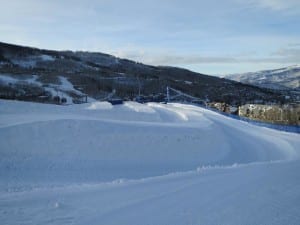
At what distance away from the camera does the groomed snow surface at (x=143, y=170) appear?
7793 mm

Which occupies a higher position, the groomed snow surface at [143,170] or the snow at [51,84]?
the snow at [51,84]

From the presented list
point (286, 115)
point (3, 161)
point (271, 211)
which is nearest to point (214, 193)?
point (271, 211)

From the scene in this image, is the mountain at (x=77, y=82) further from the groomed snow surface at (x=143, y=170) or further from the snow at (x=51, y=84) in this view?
the groomed snow surface at (x=143, y=170)

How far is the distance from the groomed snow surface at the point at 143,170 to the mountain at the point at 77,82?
70.1ft

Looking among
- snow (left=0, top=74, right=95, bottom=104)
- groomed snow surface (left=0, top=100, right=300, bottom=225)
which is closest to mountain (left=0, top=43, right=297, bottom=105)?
snow (left=0, top=74, right=95, bottom=104)

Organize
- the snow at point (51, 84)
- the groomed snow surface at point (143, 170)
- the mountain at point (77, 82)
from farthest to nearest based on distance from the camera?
the snow at point (51, 84) < the mountain at point (77, 82) < the groomed snow surface at point (143, 170)

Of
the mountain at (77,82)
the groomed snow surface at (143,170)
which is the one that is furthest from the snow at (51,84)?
the groomed snow surface at (143,170)

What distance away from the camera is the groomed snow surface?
779 centimetres

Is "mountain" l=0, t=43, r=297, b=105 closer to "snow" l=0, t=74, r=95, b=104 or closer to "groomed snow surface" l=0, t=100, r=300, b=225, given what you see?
"snow" l=0, t=74, r=95, b=104

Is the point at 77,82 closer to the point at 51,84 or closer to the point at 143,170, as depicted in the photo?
the point at 51,84

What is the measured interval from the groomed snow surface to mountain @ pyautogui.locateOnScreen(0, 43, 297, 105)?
70.1ft

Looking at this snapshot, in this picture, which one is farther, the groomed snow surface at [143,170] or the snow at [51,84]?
the snow at [51,84]

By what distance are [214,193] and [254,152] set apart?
1191cm

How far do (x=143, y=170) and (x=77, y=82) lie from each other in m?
51.4
